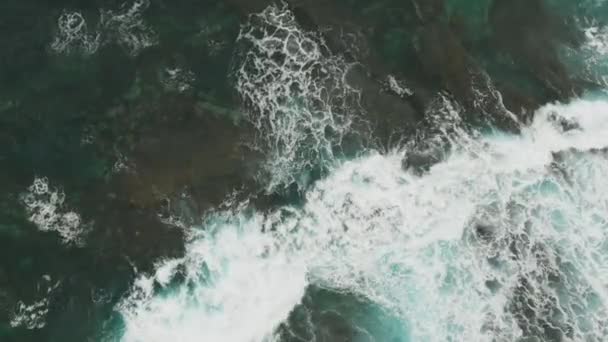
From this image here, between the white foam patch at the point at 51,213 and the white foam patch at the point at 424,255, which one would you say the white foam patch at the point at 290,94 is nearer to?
the white foam patch at the point at 424,255

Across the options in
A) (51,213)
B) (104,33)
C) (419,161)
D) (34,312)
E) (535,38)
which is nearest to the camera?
(34,312)

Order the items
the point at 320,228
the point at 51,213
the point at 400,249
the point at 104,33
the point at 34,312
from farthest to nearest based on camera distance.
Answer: the point at 104,33, the point at 320,228, the point at 400,249, the point at 51,213, the point at 34,312

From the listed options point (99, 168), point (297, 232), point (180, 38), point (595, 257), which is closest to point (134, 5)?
point (180, 38)

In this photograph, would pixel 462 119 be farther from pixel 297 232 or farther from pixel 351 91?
pixel 297 232

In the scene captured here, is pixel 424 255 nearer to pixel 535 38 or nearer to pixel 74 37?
pixel 535 38

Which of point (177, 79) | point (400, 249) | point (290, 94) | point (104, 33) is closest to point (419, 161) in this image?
point (400, 249)

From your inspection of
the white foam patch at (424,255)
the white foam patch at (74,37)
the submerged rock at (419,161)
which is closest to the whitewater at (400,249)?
the white foam patch at (424,255)

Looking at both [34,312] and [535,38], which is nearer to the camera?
[34,312]
